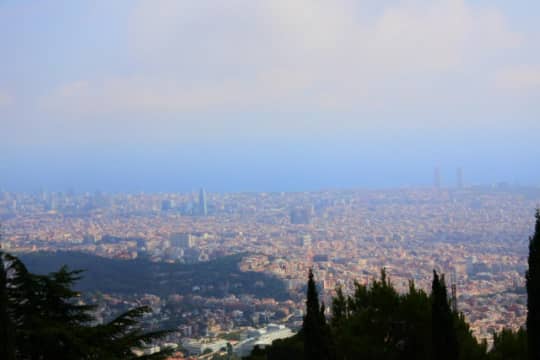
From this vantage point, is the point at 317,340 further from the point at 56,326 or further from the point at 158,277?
the point at 158,277

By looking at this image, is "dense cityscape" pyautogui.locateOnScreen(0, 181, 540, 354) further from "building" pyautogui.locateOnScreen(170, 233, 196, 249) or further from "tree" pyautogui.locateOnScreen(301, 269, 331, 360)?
"tree" pyautogui.locateOnScreen(301, 269, 331, 360)

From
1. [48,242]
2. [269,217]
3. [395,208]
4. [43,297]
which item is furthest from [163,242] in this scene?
[43,297]

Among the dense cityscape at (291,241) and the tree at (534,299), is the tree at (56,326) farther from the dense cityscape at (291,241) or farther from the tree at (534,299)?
the dense cityscape at (291,241)

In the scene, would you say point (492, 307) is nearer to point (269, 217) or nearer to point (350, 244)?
point (350, 244)

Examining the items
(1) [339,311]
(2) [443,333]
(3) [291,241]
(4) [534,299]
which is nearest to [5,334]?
(2) [443,333]

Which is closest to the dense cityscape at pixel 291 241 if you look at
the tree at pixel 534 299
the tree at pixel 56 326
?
the tree at pixel 534 299

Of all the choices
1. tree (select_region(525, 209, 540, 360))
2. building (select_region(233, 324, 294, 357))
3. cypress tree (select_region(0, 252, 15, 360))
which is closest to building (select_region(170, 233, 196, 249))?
building (select_region(233, 324, 294, 357))
